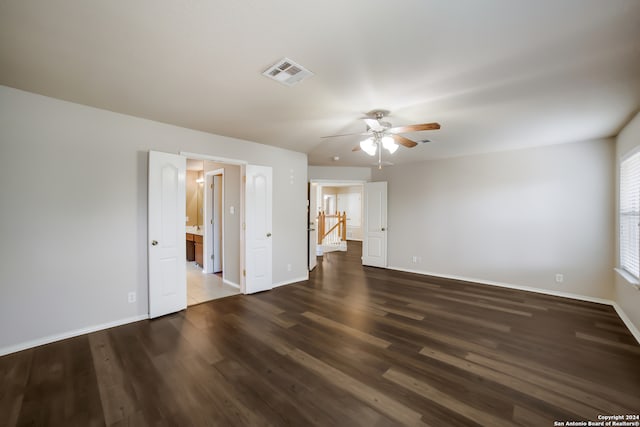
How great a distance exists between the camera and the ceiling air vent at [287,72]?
2.20 meters

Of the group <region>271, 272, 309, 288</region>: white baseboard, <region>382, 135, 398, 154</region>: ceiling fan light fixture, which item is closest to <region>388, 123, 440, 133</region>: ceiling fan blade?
<region>382, 135, 398, 154</region>: ceiling fan light fixture

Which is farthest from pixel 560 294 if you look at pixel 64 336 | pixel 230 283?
pixel 64 336

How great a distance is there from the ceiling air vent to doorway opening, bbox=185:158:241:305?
2.75 metres

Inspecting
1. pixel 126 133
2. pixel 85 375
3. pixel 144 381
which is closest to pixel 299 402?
pixel 144 381

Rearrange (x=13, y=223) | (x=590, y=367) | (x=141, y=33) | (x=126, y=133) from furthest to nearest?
(x=126, y=133)
(x=13, y=223)
(x=590, y=367)
(x=141, y=33)

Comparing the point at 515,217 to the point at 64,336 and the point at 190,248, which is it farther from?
the point at 190,248

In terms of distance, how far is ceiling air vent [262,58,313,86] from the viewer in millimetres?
2195

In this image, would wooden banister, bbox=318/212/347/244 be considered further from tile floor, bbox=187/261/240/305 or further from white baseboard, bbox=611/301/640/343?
white baseboard, bbox=611/301/640/343

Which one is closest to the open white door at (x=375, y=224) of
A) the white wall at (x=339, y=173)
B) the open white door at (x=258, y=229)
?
the white wall at (x=339, y=173)

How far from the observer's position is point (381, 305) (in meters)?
4.04

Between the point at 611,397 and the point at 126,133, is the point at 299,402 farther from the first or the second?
the point at 126,133

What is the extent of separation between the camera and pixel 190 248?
6.98m

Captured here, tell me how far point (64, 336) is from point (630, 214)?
22.8 feet

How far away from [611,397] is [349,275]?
4.24 m
